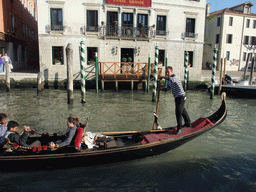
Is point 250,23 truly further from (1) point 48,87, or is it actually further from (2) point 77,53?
(1) point 48,87

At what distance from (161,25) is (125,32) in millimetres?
2639

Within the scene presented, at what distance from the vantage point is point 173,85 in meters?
4.49

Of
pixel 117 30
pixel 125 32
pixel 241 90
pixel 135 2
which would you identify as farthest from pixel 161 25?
pixel 241 90

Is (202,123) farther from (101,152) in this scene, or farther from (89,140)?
(89,140)

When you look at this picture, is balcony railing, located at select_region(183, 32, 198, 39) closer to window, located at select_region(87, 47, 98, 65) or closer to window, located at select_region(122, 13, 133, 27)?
window, located at select_region(122, 13, 133, 27)

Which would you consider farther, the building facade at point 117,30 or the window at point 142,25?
the window at point 142,25

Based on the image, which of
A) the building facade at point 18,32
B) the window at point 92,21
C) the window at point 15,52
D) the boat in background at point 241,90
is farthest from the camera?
the window at point 15,52

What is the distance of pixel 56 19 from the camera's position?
44.5ft

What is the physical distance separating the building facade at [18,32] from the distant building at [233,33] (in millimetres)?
19330

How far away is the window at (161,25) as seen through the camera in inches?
587

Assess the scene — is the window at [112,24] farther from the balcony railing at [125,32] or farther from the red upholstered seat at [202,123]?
the red upholstered seat at [202,123]

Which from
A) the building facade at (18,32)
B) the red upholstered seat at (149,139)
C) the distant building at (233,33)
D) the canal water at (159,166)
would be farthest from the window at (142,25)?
the distant building at (233,33)

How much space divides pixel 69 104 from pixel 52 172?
5.30 m

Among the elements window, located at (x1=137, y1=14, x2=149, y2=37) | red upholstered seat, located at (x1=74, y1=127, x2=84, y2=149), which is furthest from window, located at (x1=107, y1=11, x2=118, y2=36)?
red upholstered seat, located at (x1=74, y1=127, x2=84, y2=149)
